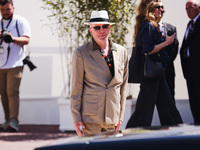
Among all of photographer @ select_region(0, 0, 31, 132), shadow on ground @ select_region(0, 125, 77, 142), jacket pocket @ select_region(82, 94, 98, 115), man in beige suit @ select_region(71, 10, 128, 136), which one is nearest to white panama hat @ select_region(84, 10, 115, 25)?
man in beige suit @ select_region(71, 10, 128, 136)

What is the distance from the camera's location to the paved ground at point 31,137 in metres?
7.17

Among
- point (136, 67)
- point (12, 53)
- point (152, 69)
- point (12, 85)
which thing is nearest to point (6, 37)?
point (12, 53)

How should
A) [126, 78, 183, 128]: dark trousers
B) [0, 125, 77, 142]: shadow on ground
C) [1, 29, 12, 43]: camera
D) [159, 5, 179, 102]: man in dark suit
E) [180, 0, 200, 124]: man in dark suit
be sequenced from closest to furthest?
1. [126, 78, 183, 128]: dark trousers
2. [159, 5, 179, 102]: man in dark suit
3. [180, 0, 200, 124]: man in dark suit
4. [0, 125, 77, 142]: shadow on ground
5. [1, 29, 12, 43]: camera

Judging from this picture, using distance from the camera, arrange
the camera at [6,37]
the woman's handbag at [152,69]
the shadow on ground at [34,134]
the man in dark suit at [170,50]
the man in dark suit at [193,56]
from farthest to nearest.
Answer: the camera at [6,37] → the shadow on ground at [34,134] → the man in dark suit at [193,56] → the man in dark suit at [170,50] → the woman's handbag at [152,69]

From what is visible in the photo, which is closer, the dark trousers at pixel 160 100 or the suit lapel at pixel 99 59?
the suit lapel at pixel 99 59

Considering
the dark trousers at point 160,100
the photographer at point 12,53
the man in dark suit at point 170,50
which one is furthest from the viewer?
the photographer at point 12,53

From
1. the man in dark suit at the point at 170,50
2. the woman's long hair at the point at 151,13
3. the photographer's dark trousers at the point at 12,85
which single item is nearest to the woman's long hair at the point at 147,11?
the woman's long hair at the point at 151,13

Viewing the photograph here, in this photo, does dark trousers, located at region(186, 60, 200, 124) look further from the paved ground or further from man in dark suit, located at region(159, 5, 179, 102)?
the paved ground

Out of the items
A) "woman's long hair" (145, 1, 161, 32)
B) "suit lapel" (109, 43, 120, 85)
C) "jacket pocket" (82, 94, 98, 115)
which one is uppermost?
"woman's long hair" (145, 1, 161, 32)

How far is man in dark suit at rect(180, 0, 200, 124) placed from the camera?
717 cm

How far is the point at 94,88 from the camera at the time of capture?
4.27 meters

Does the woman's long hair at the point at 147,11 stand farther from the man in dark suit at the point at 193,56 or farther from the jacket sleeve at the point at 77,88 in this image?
the jacket sleeve at the point at 77,88

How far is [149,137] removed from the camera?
2020 millimetres

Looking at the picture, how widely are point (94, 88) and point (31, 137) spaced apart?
3942 mm
